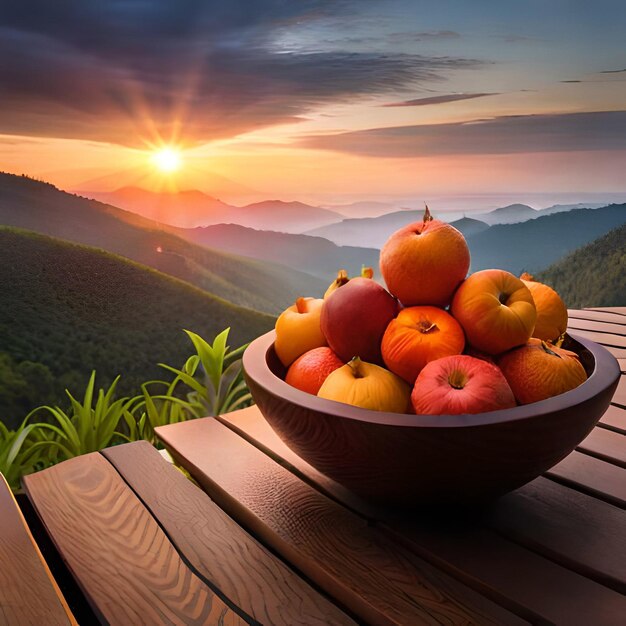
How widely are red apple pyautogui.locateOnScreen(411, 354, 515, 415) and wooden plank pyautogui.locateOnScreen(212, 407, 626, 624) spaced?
0.18 m

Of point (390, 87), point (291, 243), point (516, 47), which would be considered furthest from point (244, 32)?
point (516, 47)

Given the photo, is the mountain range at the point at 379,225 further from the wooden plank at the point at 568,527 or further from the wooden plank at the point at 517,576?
the wooden plank at the point at 517,576

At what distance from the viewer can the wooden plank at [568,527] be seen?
2.25 feet

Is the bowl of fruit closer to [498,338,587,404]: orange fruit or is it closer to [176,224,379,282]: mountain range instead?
[498,338,587,404]: orange fruit

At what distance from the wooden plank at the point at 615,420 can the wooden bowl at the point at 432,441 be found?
441 millimetres

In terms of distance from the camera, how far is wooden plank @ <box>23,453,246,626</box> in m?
0.63

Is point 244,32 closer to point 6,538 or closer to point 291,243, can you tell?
point 291,243

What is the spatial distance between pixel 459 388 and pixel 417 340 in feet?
0.29

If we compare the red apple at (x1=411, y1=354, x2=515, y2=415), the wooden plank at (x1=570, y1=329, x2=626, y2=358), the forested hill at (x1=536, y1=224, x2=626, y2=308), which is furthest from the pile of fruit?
the forested hill at (x1=536, y1=224, x2=626, y2=308)

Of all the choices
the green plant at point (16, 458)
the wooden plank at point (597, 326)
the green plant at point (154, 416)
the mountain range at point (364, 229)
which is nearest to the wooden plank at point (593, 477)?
the wooden plank at point (597, 326)

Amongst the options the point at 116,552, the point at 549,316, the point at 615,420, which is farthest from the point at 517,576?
the point at 615,420

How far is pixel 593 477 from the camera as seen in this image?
0.90m

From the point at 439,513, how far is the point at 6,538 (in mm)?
547

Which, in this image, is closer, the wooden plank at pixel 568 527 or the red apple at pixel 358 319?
the wooden plank at pixel 568 527
